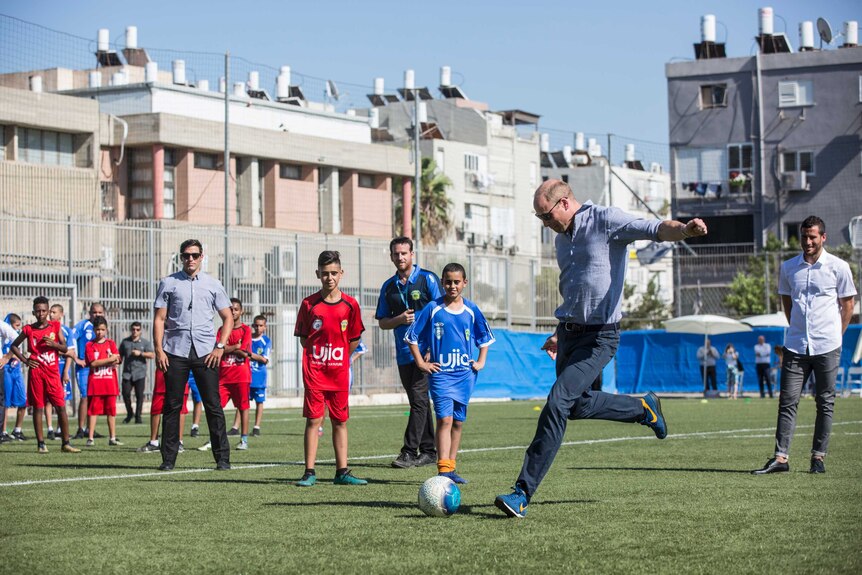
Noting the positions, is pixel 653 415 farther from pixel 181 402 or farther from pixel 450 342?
pixel 181 402

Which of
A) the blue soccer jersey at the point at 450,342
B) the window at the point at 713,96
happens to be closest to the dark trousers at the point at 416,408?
the blue soccer jersey at the point at 450,342

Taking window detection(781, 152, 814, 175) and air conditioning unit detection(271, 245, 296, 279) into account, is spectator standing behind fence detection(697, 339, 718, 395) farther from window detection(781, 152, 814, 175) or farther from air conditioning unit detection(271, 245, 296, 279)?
window detection(781, 152, 814, 175)

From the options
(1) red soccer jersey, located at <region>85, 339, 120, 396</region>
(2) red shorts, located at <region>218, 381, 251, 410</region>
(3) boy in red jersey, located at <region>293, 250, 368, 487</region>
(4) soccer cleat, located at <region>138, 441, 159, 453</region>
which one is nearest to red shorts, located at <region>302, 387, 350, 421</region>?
(3) boy in red jersey, located at <region>293, 250, 368, 487</region>

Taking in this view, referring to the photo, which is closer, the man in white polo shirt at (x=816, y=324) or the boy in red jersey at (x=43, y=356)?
the man in white polo shirt at (x=816, y=324)

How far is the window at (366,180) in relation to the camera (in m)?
62.6

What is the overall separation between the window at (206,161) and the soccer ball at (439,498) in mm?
47711

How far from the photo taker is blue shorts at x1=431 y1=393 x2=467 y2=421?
10617 millimetres

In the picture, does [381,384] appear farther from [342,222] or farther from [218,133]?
[342,222]

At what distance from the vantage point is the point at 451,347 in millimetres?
10867

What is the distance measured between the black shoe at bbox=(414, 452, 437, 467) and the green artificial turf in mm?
313

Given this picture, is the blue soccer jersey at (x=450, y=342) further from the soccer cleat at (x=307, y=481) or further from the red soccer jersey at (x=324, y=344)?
the soccer cleat at (x=307, y=481)

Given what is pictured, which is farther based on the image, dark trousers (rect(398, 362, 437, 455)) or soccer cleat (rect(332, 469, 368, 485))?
dark trousers (rect(398, 362, 437, 455))

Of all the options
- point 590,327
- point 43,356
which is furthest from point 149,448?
point 590,327

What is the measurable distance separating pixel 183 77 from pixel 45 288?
35804mm
